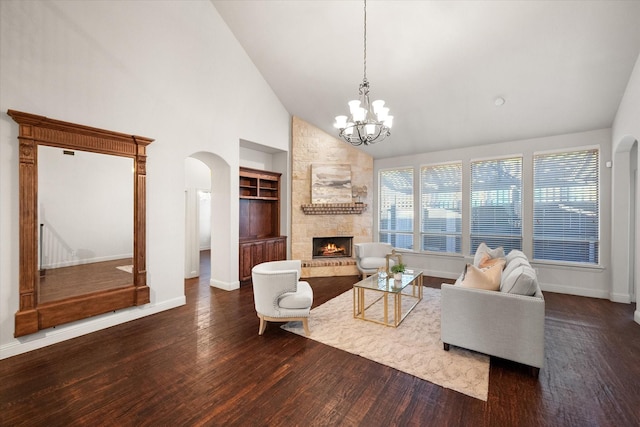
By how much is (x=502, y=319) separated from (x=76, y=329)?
4.59 metres

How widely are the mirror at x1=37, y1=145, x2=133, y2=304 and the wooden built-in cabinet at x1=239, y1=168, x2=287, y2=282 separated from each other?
2.12m

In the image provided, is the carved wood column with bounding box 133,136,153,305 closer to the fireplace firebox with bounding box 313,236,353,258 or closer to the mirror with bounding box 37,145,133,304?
the mirror with bounding box 37,145,133,304

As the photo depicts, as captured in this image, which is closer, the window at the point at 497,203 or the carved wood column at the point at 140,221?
the carved wood column at the point at 140,221

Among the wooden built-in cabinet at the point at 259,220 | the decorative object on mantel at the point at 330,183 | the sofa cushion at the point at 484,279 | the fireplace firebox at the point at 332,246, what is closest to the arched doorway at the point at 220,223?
the wooden built-in cabinet at the point at 259,220

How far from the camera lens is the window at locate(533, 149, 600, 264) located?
191 inches

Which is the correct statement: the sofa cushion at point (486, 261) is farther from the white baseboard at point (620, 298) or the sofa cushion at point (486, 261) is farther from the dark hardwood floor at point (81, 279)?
the dark hardwood floor at point (81, 279)

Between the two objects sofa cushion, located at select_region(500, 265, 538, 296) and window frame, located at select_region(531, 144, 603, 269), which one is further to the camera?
window frame, located at select_region(531, 144, 603, 269)

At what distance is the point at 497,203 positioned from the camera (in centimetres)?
563

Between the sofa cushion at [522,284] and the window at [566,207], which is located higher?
the window at [566,207]

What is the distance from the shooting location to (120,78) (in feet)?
11.7

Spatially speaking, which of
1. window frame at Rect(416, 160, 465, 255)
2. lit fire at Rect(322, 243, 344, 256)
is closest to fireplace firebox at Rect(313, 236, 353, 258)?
lit fire at Rect(322, 243, 344, 256)

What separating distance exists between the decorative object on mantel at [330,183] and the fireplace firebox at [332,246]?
95 cm

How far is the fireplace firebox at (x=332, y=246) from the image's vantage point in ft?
21.7

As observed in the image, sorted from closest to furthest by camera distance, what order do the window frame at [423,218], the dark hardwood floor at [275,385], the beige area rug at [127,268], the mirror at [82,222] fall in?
the dark hardwood floor at [275,385] → the mirror at [82,222] → the beige area rug at [127,268] → the window frame at [423,218]
